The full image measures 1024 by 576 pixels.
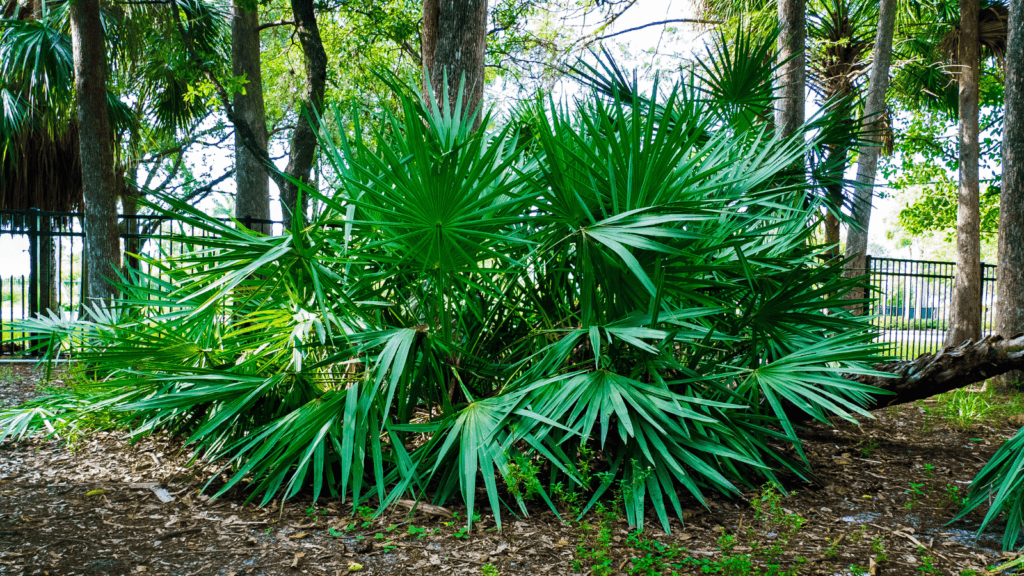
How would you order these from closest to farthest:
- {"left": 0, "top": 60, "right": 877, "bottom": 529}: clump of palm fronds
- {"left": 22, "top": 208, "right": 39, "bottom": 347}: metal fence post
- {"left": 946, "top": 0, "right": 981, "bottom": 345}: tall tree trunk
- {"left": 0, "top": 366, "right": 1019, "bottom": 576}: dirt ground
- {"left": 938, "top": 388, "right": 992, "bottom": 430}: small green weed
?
1. {"left": 0, "top": 366, "right": 1019, "bottom": 576}: dirt ground
2. {"left": 0, "top": 60, "right": 877, "bottom": 529}: clump of palm fronds
3. {"left": 938, "top": 388, "right": 992, "bottom": 430}: small green weed
4. {"left": 946, "top": 0, "right": 981, "bottom": 345}: tall tree trunk
5. {"left": 22, "top": 208, "right": 39, "bottom": 347}: metal fence post

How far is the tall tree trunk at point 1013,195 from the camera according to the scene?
5.80 m

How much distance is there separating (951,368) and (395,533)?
298cm

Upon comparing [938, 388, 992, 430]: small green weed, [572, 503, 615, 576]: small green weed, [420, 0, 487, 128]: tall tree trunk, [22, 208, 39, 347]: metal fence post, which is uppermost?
[420, 0, 487, 128]: tall tree trunk

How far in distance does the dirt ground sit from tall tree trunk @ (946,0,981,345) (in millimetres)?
4391

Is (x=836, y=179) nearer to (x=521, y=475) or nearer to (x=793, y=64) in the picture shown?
(x=793, y=64)

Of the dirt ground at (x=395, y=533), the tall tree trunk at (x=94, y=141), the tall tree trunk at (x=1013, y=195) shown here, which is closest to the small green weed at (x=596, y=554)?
the dirt ground at (x=395, y=533)

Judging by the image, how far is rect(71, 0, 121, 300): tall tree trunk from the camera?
5.09m

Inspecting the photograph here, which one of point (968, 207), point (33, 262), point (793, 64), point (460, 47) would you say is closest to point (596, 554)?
point (460, 47)

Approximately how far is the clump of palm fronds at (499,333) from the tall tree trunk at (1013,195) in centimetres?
355

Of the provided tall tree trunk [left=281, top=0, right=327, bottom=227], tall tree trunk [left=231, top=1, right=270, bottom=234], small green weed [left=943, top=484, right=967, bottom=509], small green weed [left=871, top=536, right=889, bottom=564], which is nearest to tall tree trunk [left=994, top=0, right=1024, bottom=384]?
small green weed [left=943, top=484, right=967, bottom=509]

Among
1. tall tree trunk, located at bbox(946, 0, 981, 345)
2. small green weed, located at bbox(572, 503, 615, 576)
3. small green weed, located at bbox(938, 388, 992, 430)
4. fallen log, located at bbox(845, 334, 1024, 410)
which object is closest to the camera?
small green weed, located at bbox(572, 503, 615, 576)

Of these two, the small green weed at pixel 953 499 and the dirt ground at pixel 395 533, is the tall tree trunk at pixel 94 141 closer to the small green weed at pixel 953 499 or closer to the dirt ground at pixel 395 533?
the dirt ground at pixel 395 533

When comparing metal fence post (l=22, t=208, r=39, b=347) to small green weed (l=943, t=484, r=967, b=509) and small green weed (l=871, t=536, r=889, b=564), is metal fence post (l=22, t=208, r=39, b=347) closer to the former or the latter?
small green weed (l=871, t=536, r=889, b=564)

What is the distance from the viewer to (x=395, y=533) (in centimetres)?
255
